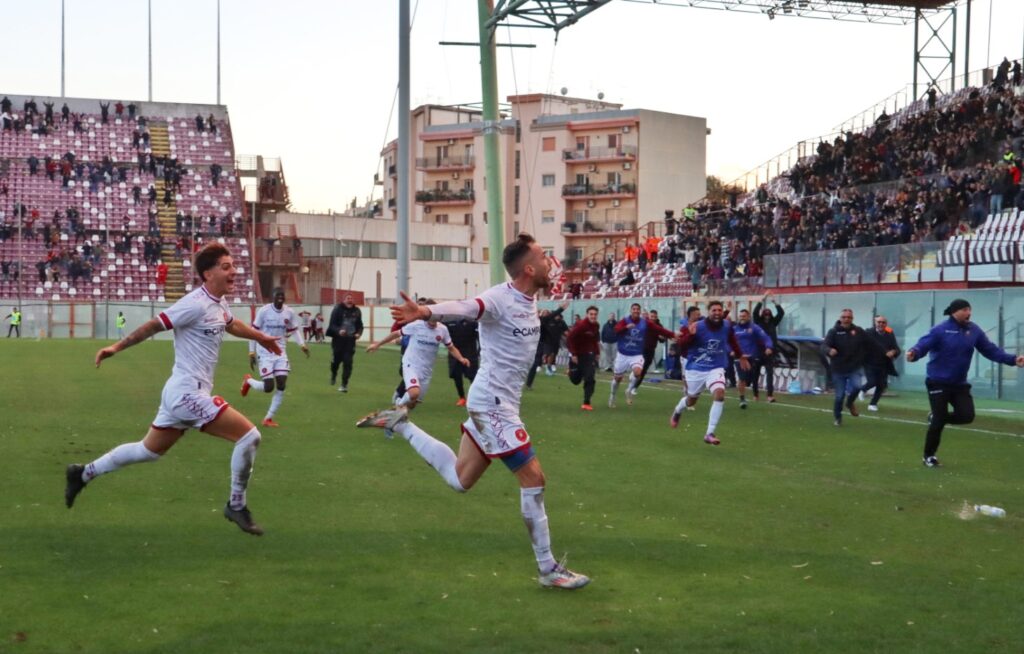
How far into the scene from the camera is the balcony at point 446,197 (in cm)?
10488

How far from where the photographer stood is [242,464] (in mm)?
9430

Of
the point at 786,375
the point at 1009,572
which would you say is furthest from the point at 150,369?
the point at 1009,572

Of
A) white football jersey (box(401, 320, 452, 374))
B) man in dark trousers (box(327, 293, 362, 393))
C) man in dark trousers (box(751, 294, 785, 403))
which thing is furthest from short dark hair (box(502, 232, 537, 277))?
man in dark trousers (box(751, 294, 785, 403))

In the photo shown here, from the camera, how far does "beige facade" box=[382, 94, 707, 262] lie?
325 ft

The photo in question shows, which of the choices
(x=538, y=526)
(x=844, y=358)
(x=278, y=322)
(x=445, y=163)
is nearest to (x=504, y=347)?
(x=538, y=526)

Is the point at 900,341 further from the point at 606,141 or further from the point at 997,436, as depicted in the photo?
the point at 606,141

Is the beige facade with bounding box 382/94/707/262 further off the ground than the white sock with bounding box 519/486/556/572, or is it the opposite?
the beige facade with bounding box 382/94/707/262

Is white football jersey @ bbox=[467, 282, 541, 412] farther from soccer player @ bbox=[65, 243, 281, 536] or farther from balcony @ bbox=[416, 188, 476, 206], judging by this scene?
balcony @ bbox=[416, 188, 476, 206]

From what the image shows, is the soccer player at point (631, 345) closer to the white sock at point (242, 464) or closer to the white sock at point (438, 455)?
the white sock at point (242, 464)

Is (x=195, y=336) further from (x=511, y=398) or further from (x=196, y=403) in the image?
(x=511, y=398)

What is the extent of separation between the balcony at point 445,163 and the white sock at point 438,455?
96040mm

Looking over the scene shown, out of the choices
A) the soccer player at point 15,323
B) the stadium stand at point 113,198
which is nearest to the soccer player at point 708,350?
the soccer player at point 15,323

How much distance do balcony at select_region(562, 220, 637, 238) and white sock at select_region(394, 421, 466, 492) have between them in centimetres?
9096

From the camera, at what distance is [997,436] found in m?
18.8
